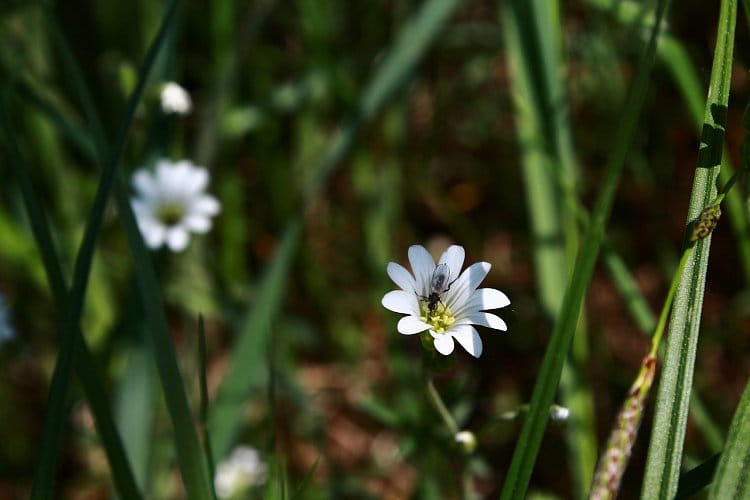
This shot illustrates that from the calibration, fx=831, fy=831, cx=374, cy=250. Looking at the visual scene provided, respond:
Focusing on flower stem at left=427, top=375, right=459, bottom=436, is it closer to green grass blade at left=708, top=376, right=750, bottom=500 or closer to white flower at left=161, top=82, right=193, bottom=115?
green grass blade at left=708, top=376, right=750, bottom=500

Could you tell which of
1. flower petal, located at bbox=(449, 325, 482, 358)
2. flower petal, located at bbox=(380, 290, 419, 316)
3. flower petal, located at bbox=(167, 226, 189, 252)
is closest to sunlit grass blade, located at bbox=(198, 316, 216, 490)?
flower petal, located at bbox=(380, 290, 419, 316)

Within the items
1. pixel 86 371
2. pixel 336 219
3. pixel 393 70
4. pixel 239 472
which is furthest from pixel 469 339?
pixel 336 219

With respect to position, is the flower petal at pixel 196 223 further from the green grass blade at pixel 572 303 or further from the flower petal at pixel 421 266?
the green grass blade at pixel 572 303

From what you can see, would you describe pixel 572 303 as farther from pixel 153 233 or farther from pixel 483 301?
pixel 153 233

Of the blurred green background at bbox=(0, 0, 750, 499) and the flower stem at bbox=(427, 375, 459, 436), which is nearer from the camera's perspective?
the flower stem at bbox=(427, 375, 459, 436)

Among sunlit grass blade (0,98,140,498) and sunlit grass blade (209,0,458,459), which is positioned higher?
sunlit grass blade (209,0,458,459)

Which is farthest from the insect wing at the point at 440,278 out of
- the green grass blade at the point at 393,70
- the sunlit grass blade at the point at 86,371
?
the green grass blade at the point at 393,70
